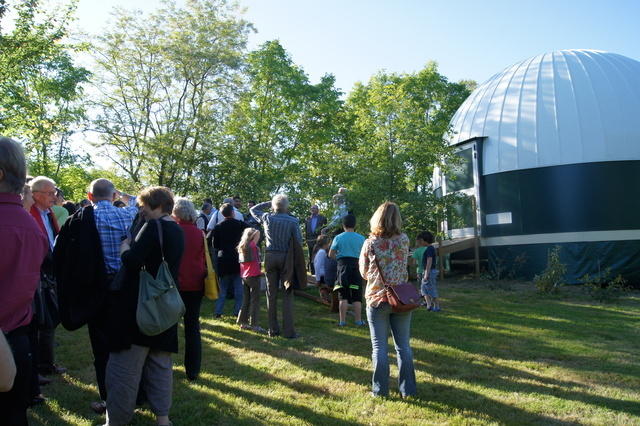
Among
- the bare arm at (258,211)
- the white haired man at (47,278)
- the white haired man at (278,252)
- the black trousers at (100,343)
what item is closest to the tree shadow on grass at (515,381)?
the white haired man at (278,252)

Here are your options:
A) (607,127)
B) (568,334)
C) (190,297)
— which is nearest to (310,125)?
(607,127)

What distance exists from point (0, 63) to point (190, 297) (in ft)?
38.4

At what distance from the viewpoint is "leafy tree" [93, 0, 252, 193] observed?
76.1ft

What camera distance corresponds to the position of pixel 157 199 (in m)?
3.79

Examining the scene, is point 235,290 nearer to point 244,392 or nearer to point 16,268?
point 244,392

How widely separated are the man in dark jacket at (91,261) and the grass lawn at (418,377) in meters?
0.94

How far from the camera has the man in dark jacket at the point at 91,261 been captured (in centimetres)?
371

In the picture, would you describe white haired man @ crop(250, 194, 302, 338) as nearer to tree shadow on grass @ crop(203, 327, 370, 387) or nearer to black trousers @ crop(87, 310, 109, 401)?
tree shadow on grass @ crop(203, 327, 370, 387)

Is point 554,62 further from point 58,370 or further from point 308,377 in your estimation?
point 58,370

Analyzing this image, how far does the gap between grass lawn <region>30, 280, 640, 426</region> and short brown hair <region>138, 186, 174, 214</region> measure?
1.76 metres

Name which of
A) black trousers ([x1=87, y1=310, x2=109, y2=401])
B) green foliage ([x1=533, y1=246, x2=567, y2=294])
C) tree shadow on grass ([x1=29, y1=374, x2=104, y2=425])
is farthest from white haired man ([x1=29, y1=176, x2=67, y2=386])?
green foliage ([x1=533, y1=246, x2=567, y2=294])

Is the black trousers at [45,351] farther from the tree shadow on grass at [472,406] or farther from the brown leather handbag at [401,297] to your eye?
the tree shadow on grass at [472,406]

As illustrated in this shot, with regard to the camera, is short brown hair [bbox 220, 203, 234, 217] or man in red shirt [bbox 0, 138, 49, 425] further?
short brown hair [bbox 220, 203, 234, 217]

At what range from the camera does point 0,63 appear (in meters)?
13.3
